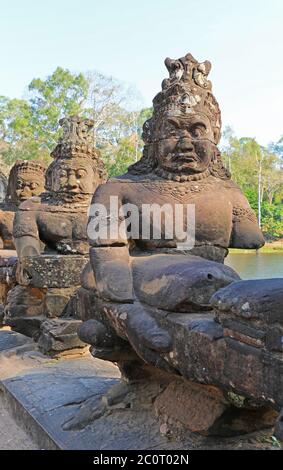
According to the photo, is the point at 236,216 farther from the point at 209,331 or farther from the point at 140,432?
the point at 140,432

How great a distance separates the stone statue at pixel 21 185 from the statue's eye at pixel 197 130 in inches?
194

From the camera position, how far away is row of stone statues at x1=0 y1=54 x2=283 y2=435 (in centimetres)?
192

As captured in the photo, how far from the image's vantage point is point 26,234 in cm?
523

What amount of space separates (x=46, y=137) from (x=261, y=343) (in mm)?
27287

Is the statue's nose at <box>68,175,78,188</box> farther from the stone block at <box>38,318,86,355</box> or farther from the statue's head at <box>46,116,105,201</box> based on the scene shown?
A: the stone block at <box>38,318,86,355</box>

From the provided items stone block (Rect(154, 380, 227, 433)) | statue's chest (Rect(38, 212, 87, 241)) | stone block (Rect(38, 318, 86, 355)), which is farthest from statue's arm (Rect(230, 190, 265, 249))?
statue's chest (Rect(38, 212, 87, 241))

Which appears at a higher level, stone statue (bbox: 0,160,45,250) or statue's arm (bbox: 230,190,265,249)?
stone statue (bbox: 0,160,45,250)

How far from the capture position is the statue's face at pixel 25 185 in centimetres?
770

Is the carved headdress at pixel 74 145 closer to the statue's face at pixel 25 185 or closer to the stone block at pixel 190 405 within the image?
the statue's face at pixel 25 185

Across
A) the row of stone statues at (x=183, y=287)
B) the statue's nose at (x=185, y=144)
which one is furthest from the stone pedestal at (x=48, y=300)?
the statue's nose at (x=185, y=144)

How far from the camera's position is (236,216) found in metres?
3.18

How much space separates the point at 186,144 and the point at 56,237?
9.07 feet

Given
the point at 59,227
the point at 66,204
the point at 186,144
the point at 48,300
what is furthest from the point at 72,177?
the point at 186,144

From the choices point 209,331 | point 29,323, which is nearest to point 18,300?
point 29,323
